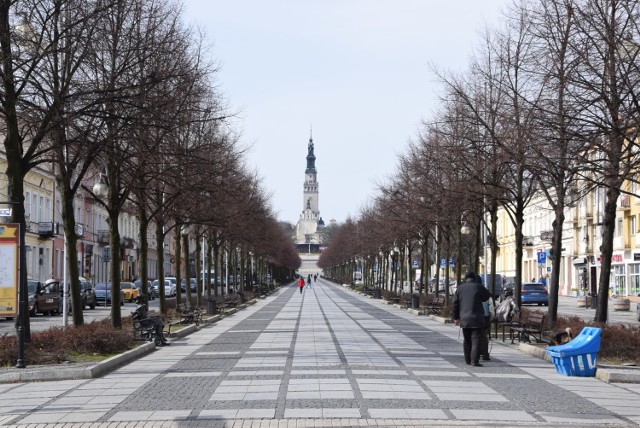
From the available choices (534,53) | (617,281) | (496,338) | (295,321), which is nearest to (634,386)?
(534,53)

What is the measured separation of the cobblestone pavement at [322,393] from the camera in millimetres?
12383

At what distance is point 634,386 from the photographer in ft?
53.7

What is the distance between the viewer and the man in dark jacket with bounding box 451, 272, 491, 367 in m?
19.4

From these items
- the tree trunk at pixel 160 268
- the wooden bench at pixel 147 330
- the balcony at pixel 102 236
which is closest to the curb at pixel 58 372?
the wooden bench at pixel 147 330

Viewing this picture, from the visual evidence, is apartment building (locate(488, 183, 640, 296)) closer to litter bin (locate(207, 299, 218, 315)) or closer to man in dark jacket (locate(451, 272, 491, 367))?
litter bin (locate(207, 299, 218, 315))

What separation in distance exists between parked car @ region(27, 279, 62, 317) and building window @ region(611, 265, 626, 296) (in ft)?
135

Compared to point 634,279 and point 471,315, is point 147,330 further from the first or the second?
point 634,279

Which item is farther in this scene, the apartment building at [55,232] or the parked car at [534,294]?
the apartment building at [55,232]

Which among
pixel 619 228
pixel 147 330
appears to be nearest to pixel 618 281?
pixel 619 228

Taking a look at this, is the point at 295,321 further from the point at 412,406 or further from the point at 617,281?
the point at 617,281

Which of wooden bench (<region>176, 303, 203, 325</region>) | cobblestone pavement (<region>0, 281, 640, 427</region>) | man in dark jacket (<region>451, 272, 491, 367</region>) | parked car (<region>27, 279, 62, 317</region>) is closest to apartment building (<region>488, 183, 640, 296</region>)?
wooden bench (<region>176, 303, 203, 325</region>)

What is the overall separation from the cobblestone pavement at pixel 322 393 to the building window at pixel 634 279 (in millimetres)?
48286

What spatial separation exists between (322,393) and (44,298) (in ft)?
115

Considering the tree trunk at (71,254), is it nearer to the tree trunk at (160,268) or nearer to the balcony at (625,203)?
the tree trunk at (160,268)
